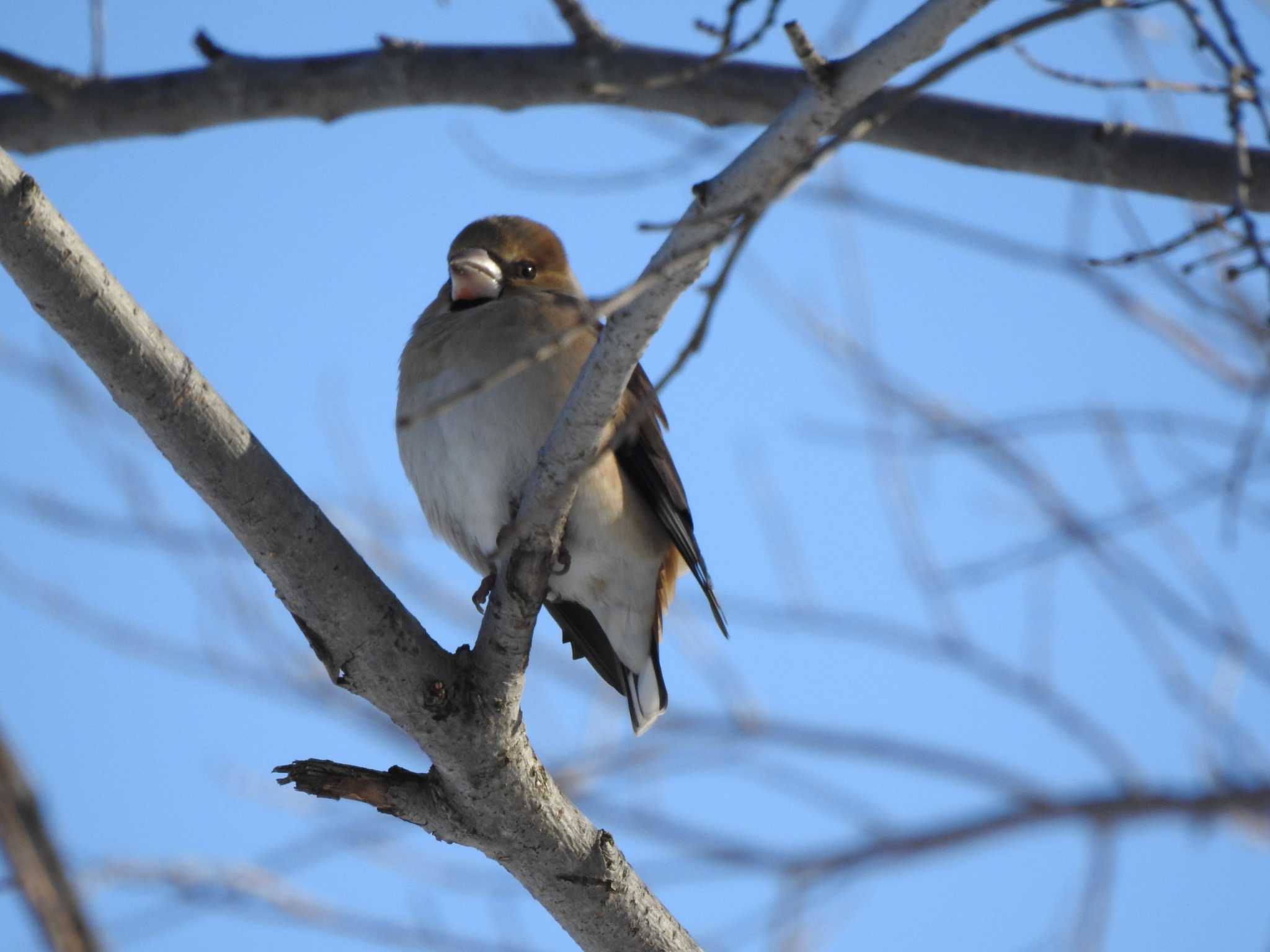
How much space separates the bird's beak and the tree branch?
12.2 ft

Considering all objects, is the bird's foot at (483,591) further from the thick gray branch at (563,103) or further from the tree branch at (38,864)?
the tree branch at (38,864)

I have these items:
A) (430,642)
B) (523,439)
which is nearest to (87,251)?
(430,642)

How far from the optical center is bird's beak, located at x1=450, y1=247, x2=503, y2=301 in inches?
192

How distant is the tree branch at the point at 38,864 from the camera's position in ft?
4.17

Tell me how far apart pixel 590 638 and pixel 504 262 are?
1.46m

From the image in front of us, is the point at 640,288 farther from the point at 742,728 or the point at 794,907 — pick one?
the point at 742,728

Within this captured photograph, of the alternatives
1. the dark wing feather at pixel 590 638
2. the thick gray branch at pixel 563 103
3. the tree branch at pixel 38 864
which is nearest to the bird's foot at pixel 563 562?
the dark wing feather at pixel 590 638

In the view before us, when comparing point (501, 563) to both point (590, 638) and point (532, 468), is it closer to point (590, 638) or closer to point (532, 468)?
point (532, 468)

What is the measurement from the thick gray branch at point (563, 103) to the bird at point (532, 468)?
2.23 ft

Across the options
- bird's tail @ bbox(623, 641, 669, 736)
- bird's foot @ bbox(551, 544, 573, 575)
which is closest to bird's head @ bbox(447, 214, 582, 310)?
bird's foot @ bbox(551, 544, 573, 575)

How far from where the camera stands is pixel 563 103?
4527mm

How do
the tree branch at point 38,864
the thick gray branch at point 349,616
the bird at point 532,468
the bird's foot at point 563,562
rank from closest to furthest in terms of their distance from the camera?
1. the tree branch at point 38,864
2. the thick gray branch at point 349,616
3. the bird's foot at point 563,562
4. the bird at point 532,468

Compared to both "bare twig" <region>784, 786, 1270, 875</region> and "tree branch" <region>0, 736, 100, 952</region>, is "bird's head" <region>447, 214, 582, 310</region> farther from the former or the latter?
"tree branch" <region>0, 736, 100, 952</region>

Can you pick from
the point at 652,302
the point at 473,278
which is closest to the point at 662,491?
the point at 473,278
